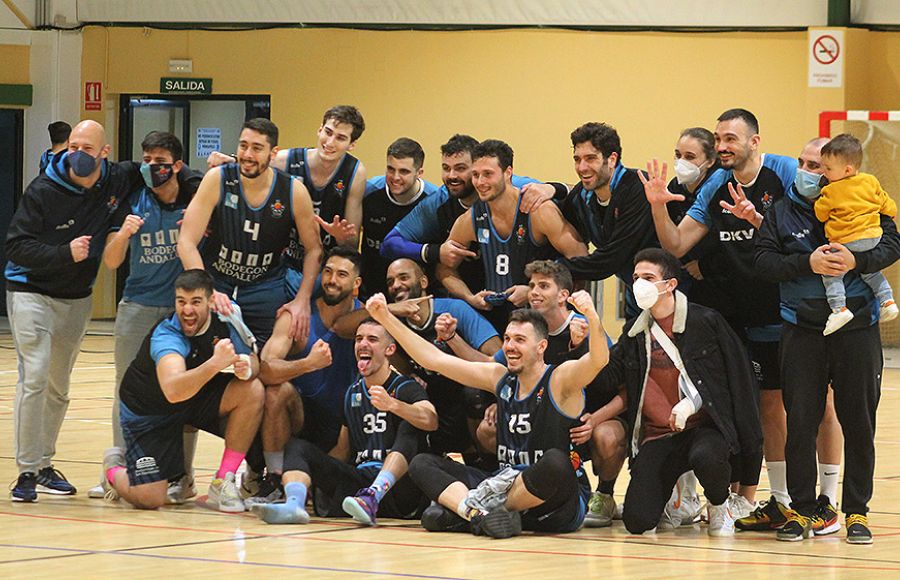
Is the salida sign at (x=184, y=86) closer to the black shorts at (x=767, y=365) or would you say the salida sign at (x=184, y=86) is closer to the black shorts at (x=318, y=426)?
the black shorts at (x=318, y=426)

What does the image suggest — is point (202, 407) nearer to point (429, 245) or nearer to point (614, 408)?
point (429, 245)

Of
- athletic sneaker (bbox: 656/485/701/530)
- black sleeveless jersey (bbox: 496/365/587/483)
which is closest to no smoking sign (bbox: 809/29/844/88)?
athletic sneaker (bbox: 656/485/701/530)

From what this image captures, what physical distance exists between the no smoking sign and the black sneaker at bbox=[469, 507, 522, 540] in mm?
11131

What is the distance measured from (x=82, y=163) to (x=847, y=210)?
421 centimetres

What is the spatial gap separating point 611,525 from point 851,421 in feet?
4.67

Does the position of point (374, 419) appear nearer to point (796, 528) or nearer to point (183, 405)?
point (183, 405)

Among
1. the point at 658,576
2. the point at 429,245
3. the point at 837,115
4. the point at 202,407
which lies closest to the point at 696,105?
the point at 837,115

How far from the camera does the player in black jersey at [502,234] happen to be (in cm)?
836

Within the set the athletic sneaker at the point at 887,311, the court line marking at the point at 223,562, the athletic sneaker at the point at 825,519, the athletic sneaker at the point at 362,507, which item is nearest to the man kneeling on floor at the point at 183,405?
the athletic sneaker at the point at 362,507

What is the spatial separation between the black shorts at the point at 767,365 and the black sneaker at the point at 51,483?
3957mm

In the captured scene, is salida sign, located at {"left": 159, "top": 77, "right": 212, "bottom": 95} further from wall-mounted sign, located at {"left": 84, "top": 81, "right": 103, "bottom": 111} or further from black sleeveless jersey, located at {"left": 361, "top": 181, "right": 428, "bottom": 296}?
black sleeveless jersey, located at {"left": 361, "top": 181, "right": 428, "bottom": 296}

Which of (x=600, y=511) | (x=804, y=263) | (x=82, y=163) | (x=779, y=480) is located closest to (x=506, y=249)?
(x=600, y=511)

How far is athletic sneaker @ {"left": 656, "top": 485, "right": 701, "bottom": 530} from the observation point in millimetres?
7867

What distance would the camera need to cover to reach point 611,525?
314 inches
